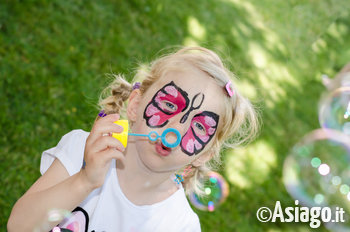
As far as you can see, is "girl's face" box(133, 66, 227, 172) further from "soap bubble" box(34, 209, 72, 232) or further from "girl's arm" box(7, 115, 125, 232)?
"soap bubble" box(34, 209, 72, 232)

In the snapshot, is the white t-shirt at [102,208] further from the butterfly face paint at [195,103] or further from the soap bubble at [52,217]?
the butterfly face paint at [195,103]

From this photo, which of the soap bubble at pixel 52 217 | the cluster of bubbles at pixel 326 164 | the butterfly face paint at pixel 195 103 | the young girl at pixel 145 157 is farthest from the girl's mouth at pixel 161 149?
the cluster of bubbles at pixel 326 164

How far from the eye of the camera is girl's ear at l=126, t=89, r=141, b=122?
1726 millimetres

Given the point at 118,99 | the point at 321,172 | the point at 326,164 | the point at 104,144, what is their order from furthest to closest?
the point at 326,164 < the point at 321,172 < the point at 118,99 < the point at 104,144

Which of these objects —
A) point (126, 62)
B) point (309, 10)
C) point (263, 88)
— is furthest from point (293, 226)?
point (309, 10)

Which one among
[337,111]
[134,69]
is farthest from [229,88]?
[134,69]

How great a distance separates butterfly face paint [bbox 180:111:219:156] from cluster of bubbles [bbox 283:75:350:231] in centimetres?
177

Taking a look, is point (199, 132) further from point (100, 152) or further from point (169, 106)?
point (100, 152)

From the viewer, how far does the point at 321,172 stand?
3.99 metres

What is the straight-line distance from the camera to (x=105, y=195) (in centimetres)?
176

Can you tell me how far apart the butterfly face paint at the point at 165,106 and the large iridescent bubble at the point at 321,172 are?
191 cm

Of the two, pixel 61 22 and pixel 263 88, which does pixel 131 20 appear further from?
pixel 263 88

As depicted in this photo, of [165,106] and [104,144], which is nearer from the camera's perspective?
[104,144]

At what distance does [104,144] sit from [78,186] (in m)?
0.19
